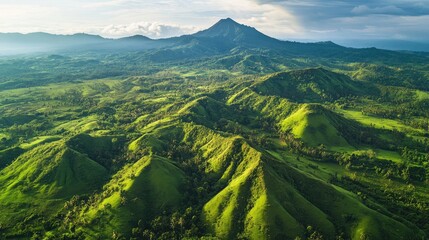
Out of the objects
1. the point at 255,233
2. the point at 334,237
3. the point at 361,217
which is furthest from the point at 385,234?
the point at 255,233

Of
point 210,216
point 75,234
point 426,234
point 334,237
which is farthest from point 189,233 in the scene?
point 426,234

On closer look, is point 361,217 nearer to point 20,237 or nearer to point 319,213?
point 319,213

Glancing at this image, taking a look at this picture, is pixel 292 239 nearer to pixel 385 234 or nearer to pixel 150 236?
pixel 385 234

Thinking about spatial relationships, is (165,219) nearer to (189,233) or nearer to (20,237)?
(189,233)

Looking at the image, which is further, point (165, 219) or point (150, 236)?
point (165, 219)

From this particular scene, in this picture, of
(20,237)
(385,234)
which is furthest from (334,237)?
(20,237)

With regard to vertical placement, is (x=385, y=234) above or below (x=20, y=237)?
above

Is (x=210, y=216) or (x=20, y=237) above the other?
(x=210, y=216)

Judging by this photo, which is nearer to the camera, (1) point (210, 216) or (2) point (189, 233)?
(2) point (189, 233)
